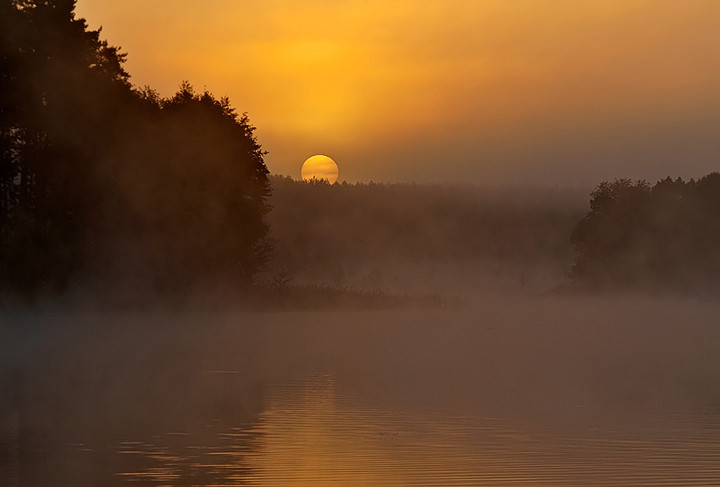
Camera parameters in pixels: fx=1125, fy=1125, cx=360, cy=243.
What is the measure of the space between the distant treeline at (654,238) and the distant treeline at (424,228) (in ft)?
53.9

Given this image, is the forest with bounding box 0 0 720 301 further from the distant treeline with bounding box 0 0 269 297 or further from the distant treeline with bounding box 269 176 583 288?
the distant treeline with bounding box 269 176 583 288

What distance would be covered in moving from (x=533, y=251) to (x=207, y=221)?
70193mm

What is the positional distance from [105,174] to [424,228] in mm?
75526

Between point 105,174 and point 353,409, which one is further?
point 105,174

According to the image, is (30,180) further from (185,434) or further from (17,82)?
(185,434)

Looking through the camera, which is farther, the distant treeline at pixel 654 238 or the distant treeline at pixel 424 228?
the distant treeline at pixel 424 228

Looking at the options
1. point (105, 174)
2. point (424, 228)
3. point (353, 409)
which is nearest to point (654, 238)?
point (424, 228)

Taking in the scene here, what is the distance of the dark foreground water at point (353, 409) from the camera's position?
13.1 metres

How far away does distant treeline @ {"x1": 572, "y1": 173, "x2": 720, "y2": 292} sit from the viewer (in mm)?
78000

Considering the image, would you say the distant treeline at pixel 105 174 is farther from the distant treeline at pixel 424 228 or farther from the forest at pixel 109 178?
the distant treeline at pixel 424 228

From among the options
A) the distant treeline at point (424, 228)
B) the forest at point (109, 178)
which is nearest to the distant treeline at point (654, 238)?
the distant treeline at point (424, 228)

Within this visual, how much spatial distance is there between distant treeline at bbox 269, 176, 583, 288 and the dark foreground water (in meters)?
54.4

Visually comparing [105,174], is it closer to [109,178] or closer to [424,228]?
[109,178]

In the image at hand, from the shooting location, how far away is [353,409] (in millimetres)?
18484
